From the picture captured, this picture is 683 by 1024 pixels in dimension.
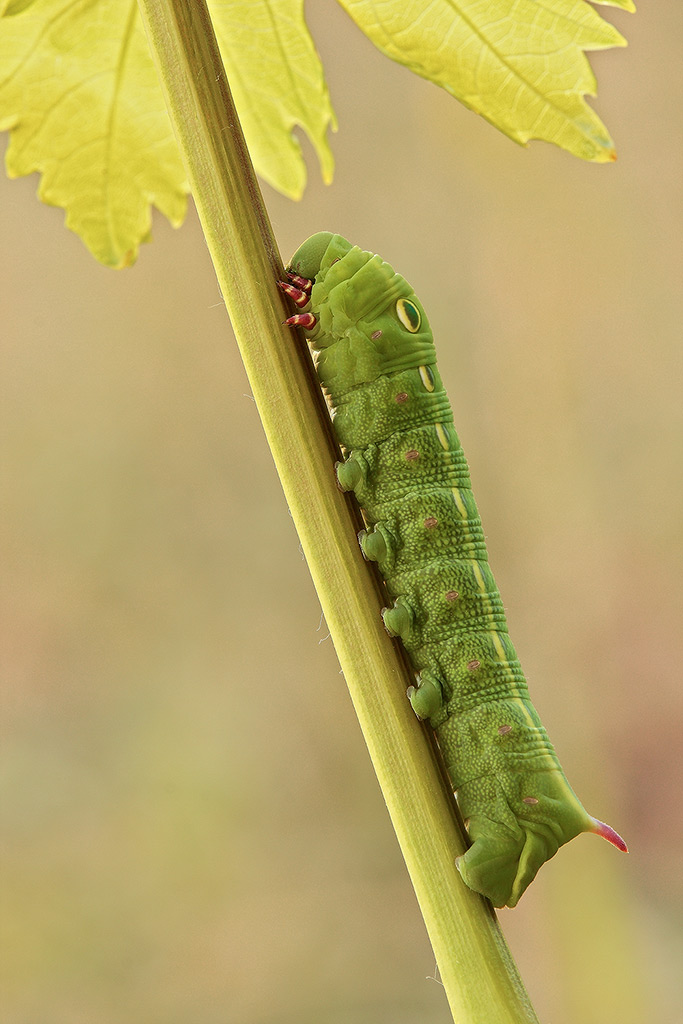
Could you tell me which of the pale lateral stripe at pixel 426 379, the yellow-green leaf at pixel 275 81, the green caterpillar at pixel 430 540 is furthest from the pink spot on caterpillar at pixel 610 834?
the yellow-green leaf at pixel 275 81

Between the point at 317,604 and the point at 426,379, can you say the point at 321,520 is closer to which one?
the point at 426,379

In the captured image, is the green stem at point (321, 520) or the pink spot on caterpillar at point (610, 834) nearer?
the green stem at point (321, 520)

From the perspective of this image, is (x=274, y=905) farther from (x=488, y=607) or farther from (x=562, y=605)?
(x=488, y=607)

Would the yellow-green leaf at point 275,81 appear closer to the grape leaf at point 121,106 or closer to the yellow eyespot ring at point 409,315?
the grape leaf at point 121,106

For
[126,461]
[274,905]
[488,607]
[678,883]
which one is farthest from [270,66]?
[678,883]

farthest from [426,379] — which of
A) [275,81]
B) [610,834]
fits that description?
[610,834]

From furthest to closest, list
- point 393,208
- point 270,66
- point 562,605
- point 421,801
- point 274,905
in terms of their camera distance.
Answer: point 393,208, point 562,605, point 274,905, point 270,66, point 421,801
